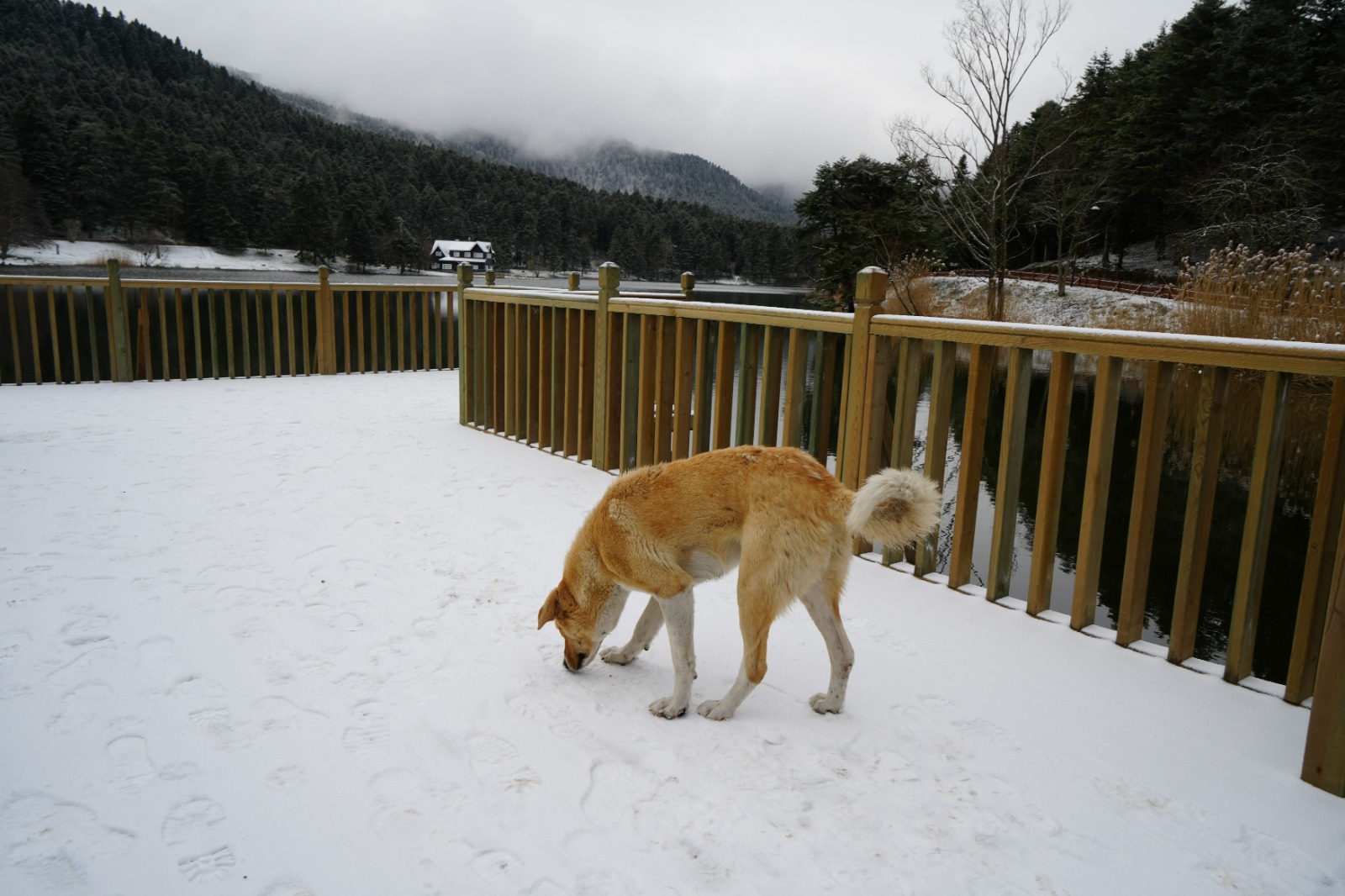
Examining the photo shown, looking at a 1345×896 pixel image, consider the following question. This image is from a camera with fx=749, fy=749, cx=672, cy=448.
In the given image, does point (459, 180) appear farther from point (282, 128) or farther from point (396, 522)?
point (396, 522)

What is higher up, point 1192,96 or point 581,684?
point 1192,96

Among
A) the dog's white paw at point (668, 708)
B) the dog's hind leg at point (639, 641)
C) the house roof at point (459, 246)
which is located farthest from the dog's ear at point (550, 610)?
the house roof at point (459, 246)

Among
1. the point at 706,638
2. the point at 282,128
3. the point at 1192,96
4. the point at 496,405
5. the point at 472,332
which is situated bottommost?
the point at 706,638

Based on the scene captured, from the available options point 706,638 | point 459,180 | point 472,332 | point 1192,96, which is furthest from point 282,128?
point 706,638

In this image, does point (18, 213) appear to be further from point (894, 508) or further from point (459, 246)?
point (894, 508)

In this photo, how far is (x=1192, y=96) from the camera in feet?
103

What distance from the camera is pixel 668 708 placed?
8.43 ft

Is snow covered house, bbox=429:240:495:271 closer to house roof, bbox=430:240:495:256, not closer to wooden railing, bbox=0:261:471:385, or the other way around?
house roof, bbox=430:240:495:256

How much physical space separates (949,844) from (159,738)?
2.33 meters

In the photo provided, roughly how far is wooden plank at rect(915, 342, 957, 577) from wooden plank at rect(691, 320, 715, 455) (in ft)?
5.11

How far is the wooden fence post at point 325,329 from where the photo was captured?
1038 cm

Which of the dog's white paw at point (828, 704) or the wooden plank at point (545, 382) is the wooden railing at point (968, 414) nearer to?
the wooden plank at point (545, 382)

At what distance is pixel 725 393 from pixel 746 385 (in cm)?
18

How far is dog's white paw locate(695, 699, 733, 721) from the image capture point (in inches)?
100
